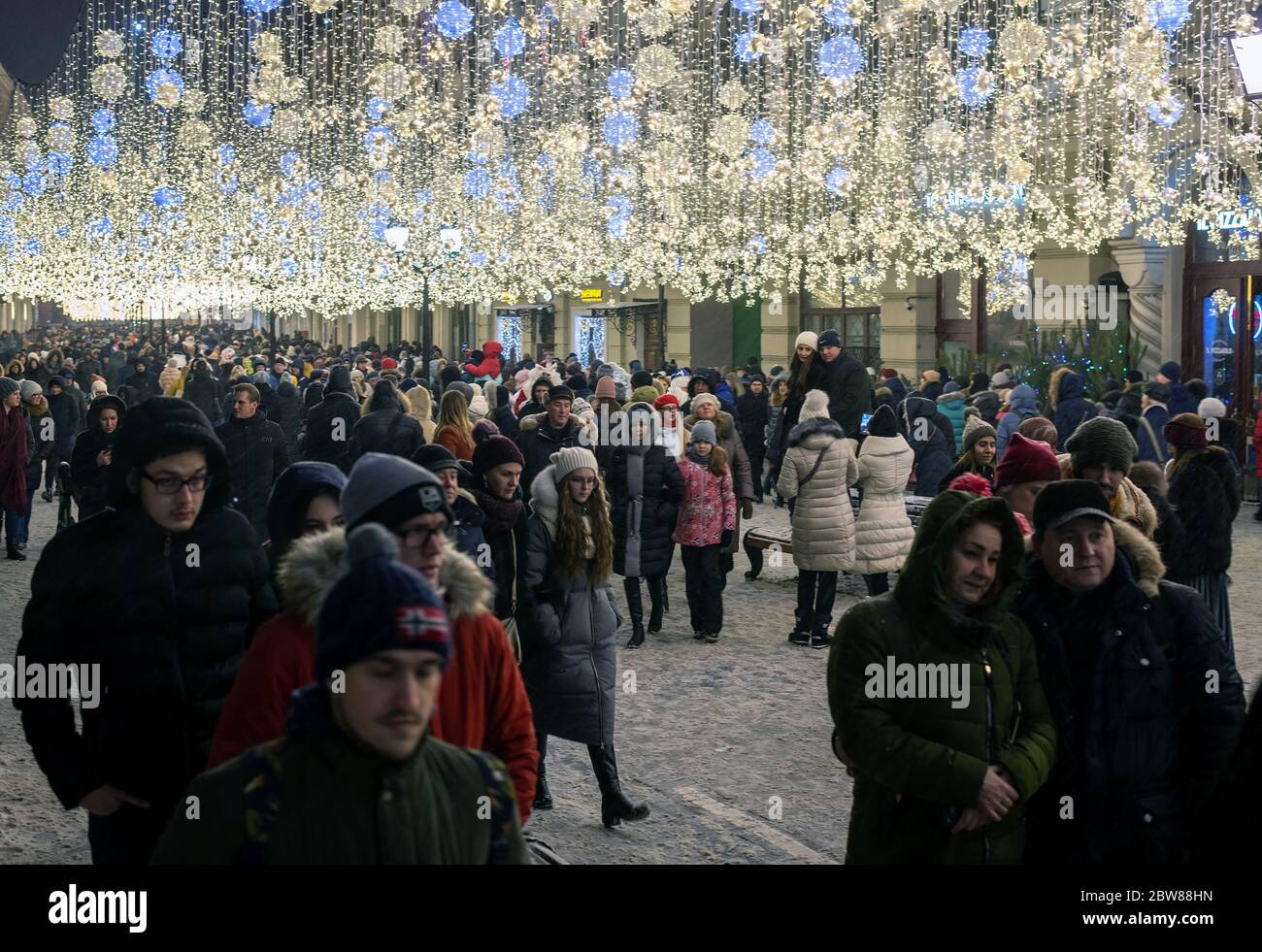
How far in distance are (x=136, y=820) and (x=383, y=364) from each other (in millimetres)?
20788

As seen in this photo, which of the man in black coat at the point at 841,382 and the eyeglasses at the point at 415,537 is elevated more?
the man in black coat at the point at 841,382

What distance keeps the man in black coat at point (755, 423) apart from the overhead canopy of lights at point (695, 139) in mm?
2771

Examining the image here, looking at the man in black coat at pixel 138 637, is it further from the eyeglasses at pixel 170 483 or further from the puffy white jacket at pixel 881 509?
the puffy white jacket at pixel 881 509

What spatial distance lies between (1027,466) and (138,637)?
3488mm

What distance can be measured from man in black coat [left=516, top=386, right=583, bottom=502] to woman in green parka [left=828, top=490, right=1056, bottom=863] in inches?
295

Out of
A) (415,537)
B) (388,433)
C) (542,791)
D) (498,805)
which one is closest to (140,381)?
(388,433)

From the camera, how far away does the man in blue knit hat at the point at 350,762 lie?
7.91 feet

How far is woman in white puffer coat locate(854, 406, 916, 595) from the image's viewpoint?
10930 mm

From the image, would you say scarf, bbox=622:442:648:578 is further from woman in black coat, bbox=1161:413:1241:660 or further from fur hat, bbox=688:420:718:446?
woman in black coat, bbox=1161:413:1241:660

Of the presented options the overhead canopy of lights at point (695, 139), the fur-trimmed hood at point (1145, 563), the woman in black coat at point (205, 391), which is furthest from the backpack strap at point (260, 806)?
the woman in black coat at point (205, 391)

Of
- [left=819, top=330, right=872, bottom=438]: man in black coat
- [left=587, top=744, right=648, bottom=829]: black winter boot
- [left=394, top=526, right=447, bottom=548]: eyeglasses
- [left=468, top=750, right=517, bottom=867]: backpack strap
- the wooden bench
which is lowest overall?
[left=587, top=744, right=648, bottom=829]: black winter boot

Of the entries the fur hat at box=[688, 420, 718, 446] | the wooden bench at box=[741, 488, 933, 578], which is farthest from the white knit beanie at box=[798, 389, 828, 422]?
the wooden bench at box=[741, 488, 933, 578]

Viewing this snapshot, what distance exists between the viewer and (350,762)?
246cm
